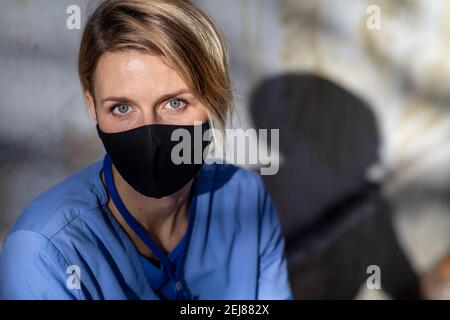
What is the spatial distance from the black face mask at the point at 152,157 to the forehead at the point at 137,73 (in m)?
0.09

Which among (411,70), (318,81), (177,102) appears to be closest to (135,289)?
(177,102)

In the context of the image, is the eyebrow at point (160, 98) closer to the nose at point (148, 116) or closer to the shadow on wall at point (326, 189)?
the nose at point (148, 116)

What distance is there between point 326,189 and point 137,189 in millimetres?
1581

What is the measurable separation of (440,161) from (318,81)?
3.69 ft

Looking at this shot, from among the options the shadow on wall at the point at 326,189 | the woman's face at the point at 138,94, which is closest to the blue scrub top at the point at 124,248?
the woman's face at the point at 138,94

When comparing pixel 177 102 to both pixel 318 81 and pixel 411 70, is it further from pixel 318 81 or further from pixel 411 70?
pixel 411 70

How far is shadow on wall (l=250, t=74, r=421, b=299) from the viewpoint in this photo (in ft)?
8.55

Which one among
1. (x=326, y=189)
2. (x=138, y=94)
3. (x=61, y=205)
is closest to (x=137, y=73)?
(x=138, y=94)

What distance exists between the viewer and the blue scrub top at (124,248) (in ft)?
4.47

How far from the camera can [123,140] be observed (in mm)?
1485

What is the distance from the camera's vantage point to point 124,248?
1.51 metres

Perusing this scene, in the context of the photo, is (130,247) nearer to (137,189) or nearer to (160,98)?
(137,189)

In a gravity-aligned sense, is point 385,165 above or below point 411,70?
below

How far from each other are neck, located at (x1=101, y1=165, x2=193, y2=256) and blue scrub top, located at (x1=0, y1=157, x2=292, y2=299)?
1.3 inches
